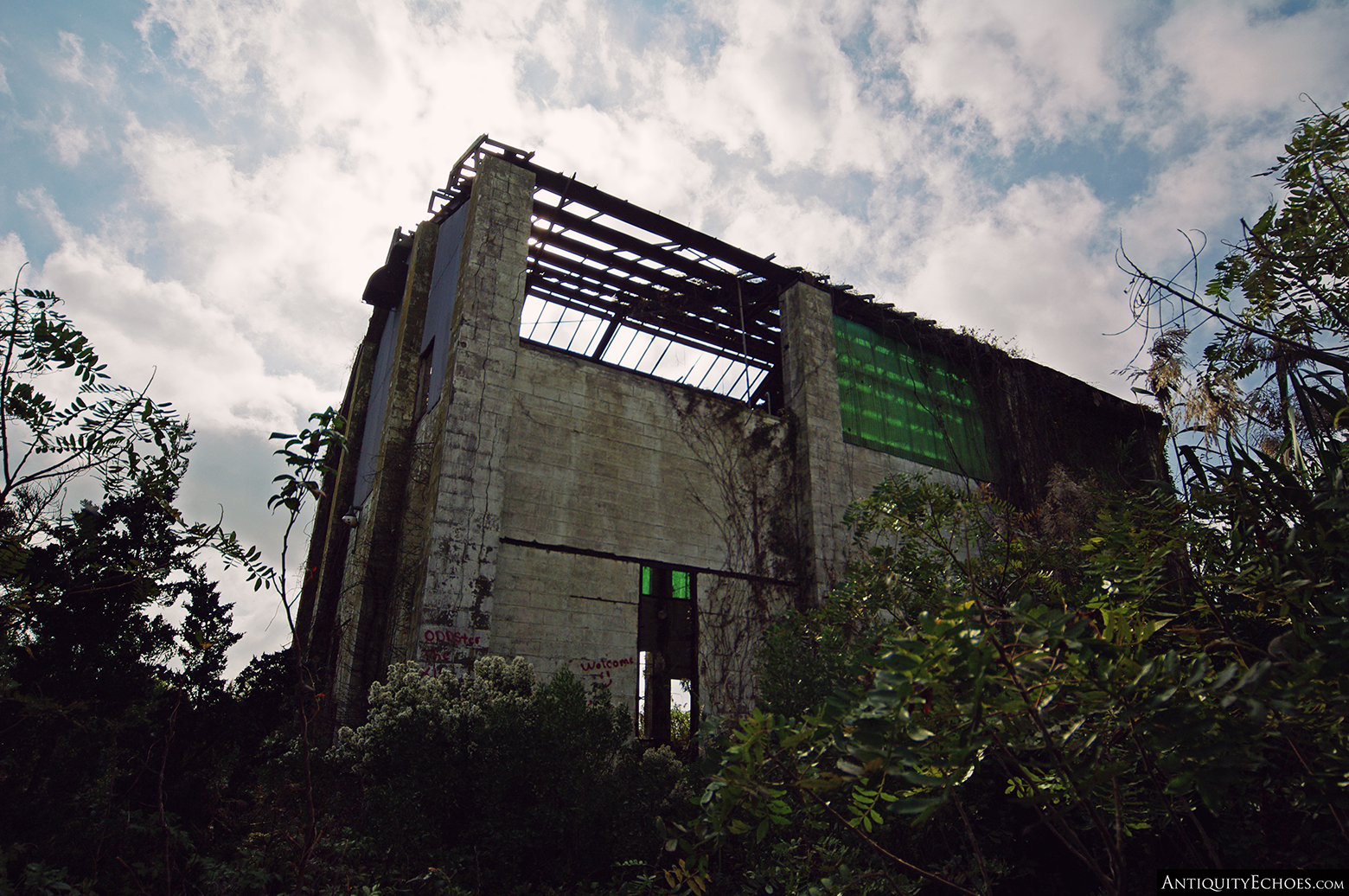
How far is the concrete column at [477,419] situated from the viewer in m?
11.0

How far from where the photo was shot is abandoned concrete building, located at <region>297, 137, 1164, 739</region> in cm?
1202

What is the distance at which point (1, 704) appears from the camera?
14.6 ft

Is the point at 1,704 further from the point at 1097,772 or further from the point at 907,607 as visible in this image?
the point at 907,607

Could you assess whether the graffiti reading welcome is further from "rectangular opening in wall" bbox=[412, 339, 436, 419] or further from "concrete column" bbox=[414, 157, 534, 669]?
"rectangular opening in wall" bbox=[412, 339, 436, 419]

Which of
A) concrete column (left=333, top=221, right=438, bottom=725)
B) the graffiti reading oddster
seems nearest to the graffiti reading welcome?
the graffiti reading oddster

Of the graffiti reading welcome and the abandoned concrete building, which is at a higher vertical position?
the abandoned concrete building

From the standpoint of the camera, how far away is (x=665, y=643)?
43.3 ft

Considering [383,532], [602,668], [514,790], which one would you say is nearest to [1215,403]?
[514,790]

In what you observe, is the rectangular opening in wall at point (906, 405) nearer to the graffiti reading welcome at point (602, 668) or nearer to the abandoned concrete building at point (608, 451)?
the abandoned concrete building at point (608, 451)

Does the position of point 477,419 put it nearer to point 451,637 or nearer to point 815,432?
point 451,637

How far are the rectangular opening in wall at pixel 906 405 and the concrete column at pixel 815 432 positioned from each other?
53cm

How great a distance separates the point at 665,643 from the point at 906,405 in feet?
31.8

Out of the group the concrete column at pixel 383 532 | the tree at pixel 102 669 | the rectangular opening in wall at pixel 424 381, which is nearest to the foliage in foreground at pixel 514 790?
the tree at pixel 102 669

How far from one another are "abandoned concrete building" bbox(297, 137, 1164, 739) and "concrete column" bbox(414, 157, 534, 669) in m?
0.04
